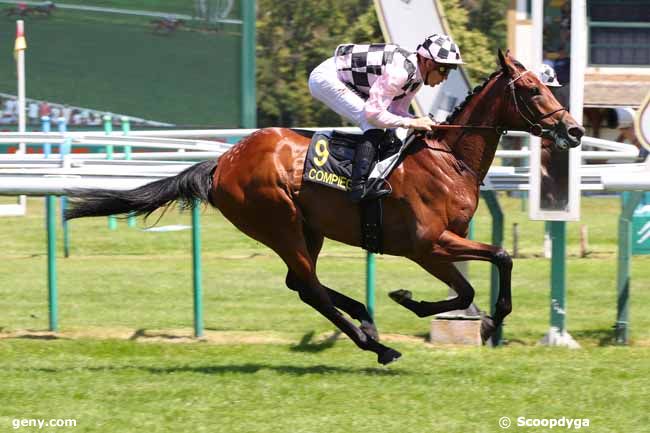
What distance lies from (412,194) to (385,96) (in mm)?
544

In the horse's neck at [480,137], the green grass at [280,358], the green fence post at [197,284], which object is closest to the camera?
the green grass at [280,358]

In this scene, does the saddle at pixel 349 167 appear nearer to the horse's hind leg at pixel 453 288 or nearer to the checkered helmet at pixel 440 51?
the horse's hind leg at pixel 453 288

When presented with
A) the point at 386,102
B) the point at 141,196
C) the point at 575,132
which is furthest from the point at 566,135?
the point at 141,196

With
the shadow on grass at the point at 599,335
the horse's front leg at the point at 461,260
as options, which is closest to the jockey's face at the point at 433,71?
the horse's front leg at the point at 461,260

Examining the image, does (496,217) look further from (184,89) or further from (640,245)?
(184,89)

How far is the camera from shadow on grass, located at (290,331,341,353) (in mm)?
6875

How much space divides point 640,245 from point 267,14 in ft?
65.2

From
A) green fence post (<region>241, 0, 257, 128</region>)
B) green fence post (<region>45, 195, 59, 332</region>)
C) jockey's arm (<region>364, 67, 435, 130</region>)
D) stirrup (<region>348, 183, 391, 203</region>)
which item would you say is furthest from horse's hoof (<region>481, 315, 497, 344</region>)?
green fence post (<region>241, 0, 257, 128</region>)

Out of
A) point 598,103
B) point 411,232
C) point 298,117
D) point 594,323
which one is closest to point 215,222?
point 598,103

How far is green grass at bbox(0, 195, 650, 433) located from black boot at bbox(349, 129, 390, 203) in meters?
0.93

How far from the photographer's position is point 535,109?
6.11 meters

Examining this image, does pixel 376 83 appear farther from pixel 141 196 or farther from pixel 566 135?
pixel 141 196

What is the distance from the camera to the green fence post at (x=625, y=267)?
23.3ft

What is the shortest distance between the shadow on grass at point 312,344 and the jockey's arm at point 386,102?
154 centimetres
